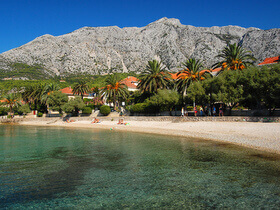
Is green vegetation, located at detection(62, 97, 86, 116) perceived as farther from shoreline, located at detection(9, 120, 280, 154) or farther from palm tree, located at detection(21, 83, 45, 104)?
shoreline, located at detection(9, 120, 280, 154)

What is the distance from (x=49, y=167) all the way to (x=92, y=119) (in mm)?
37940

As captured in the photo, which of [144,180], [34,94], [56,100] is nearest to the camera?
[144,180]

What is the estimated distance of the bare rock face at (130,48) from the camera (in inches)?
5802

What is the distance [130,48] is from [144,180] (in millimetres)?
174039

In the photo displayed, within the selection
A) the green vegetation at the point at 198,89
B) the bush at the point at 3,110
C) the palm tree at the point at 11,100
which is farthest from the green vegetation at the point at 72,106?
the bush at the point at 3,110

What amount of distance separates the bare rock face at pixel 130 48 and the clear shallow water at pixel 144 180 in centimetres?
13210

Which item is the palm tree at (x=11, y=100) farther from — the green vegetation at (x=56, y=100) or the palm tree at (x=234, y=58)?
the palm tree at (x=234, y=58)

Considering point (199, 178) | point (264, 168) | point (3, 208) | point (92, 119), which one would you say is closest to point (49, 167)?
point (3, 208)

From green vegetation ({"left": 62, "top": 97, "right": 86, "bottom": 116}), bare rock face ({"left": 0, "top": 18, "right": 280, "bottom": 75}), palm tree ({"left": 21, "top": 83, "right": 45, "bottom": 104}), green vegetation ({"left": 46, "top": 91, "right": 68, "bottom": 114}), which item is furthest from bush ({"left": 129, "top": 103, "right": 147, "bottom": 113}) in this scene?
bare rock face ({"left": 0, "top": 18, "right": 280, "bottom": 75})

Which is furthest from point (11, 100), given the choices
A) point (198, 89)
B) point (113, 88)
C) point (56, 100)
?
point (198, 89)

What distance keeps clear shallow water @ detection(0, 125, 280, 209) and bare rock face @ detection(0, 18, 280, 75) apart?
132100 millimetres

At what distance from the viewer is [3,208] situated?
786 cm

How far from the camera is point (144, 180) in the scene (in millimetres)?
10602

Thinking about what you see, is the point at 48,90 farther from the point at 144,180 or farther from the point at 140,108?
the point at 144,180
